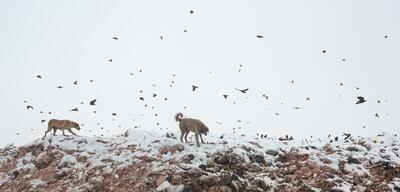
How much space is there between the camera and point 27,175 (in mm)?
16812

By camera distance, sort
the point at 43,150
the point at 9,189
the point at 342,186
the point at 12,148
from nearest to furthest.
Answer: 1. the point at 342,186
2. the point at 9,189
3. the point at 43,150
4. the point at 12,148

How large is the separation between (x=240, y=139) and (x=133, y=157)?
213 inches

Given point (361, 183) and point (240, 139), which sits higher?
point (240, 139)

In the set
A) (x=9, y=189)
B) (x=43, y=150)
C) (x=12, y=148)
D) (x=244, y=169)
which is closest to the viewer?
(x=244, y=169)

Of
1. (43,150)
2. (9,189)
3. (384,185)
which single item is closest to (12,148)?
(43,150)

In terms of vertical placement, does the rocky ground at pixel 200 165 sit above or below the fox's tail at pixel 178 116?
below

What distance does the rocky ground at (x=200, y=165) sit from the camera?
1412cm

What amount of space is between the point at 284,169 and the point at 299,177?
0.82m

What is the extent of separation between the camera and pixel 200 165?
1459cm

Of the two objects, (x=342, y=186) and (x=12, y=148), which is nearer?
(x=342, y=186)

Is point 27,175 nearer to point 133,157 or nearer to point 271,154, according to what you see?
point 133,157

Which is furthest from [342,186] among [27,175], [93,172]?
[27,175]

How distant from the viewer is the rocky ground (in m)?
14.1

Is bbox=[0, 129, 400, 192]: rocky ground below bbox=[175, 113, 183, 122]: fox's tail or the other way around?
below
